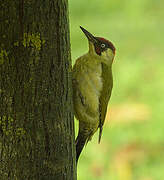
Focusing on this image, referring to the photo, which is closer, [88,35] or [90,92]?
[90,92]

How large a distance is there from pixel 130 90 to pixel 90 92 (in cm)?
469

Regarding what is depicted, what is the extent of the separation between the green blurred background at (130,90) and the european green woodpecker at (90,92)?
2488 mm

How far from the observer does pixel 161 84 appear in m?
8.88

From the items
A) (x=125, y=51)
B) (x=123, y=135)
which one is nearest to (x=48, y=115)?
(x=123, y=135)

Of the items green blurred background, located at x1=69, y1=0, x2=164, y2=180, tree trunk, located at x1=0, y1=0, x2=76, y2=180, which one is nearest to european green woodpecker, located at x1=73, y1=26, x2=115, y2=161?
tree trunk, located at x1=0, y1=0, x2=76, y2=180

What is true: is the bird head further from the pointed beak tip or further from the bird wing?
the bird wing

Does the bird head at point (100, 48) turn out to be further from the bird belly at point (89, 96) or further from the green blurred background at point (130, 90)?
the green blurred background at point (130, 90)

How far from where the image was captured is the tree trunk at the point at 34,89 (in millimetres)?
2488

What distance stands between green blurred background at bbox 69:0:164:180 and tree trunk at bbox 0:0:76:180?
155 inches

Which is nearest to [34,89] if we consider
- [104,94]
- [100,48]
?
[104,94]

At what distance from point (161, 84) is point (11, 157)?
6.53 m

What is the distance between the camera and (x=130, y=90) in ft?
28.6

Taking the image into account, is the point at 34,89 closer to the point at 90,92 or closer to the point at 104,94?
the point at 90,92

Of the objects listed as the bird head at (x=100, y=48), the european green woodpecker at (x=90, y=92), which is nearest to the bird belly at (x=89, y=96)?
the european green woodpecker at (x=90, y=92)
